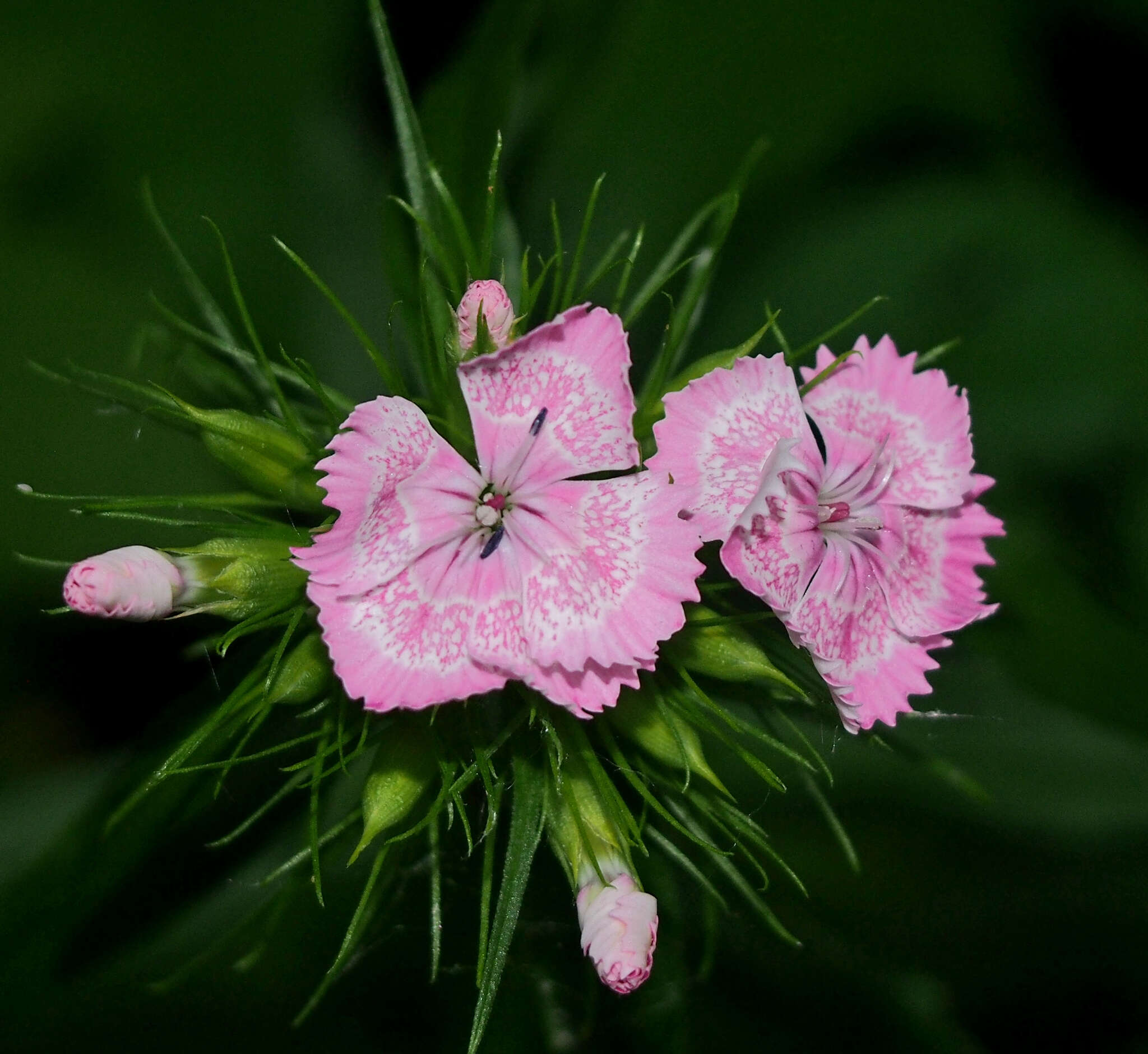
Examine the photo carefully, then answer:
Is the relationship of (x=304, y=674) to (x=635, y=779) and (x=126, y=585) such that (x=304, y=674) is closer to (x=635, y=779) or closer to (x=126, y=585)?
(x=126, y=585)

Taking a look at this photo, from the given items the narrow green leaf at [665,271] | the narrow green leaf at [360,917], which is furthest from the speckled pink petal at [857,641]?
the narrow green leaf at [360,917]

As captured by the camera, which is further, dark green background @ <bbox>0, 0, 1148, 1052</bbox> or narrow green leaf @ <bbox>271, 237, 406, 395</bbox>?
dark green background @ <bbox>0, 0, 1148, 1052</bbox>

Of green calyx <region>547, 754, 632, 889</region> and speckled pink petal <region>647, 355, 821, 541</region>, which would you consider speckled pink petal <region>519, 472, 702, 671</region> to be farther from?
green calyx <region>547, 754, 632, 889</region>

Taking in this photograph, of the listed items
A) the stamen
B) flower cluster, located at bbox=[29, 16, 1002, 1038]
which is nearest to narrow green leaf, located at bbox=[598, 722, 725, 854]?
flower cluster, located at bbox=[29, 16, 1002, 1038]

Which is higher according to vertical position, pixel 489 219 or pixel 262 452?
pixel 489 219

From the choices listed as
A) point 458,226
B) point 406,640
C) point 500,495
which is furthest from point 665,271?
point 406,640

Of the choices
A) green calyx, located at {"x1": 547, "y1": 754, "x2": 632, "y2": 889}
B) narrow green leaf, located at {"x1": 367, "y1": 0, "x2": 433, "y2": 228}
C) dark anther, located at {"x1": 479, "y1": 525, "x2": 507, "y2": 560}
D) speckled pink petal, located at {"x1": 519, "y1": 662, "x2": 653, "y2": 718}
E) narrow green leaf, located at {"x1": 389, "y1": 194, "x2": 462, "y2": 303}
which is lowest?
green calyx, located at {"x1": 547, "y1": 754, "x2": 632, "y2": 889}
